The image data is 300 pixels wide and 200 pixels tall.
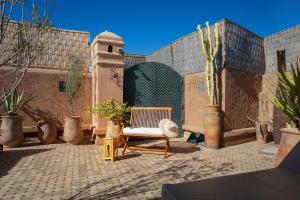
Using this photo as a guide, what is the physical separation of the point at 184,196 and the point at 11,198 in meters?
2.88

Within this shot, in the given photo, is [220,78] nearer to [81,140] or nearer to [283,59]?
[283,59]

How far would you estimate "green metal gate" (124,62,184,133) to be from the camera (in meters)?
8.57

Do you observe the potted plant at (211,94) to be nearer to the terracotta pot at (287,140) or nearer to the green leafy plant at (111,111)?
the green leafy plant at (111,111)

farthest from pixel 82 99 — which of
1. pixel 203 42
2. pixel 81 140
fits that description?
pixel 203 42

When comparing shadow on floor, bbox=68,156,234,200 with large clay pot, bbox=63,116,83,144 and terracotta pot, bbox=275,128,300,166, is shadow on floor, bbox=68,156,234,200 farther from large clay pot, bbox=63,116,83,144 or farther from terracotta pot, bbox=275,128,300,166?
large clay pot, bbox=63,116,83,144

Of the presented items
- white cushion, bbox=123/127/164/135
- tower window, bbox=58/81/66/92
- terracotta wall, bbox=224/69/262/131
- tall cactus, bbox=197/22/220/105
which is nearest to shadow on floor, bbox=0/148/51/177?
tower window, bbox=58/81/66/92

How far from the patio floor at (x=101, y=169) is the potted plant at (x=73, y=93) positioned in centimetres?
31

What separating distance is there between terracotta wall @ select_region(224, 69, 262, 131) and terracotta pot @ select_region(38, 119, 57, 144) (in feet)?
17.8

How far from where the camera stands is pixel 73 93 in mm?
7867

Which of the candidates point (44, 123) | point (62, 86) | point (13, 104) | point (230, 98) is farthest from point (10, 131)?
point (230, 98)

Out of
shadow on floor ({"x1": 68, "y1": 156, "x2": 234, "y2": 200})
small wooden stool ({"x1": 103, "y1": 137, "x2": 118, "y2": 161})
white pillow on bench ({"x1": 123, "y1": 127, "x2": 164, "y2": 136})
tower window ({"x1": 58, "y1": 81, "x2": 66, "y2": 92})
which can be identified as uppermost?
tower window ({"x1": 58, "y1": 81, "x2": 66, "y2": 92})

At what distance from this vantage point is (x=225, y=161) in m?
5.86

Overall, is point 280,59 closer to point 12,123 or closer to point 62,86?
point 62,86

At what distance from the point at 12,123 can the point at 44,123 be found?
2.99ft
